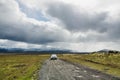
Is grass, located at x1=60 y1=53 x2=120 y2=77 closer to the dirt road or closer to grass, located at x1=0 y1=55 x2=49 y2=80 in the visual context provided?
the dirt road

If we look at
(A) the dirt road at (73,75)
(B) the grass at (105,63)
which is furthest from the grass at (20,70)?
(B) the grass at (105,63)

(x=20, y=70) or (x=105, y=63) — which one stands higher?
(x=105, y=63)

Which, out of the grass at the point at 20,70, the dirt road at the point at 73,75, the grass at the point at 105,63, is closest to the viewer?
the dirt road at the point at 73,75

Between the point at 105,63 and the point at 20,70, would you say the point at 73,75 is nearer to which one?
the point at 20,70

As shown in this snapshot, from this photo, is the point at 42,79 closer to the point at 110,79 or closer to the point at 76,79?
the point at 76,79

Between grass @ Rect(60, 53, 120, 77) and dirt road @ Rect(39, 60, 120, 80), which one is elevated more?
grass @ Rect(60, 53, 120, 77)

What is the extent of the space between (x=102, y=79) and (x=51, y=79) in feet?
21.8

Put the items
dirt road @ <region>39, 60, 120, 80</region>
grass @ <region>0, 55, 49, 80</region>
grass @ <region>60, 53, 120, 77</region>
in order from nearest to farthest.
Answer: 1. dirt road @ <region>39, 60, 120, 80</region>
2. grass @ <region>0, 55, 49, 80</region>
3. grass @ <region>60, 53, 120, 77</region>

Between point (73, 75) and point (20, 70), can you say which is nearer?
point (73, 75)

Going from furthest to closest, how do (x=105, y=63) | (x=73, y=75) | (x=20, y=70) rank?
(x=105, y=63), (x=20, y=70), (x=73, y=75)

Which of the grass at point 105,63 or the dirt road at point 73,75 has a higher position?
the grass at point 105,63

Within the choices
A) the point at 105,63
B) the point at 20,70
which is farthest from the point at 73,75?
the point at 105,63

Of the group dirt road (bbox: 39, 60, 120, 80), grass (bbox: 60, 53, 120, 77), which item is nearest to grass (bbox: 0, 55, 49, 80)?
dirt road (bbox: 39, 60, 120, 80)

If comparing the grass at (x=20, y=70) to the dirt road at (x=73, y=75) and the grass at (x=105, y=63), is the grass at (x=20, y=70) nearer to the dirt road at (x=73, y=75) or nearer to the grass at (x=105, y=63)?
the dirt road at (x=73, y=75)
